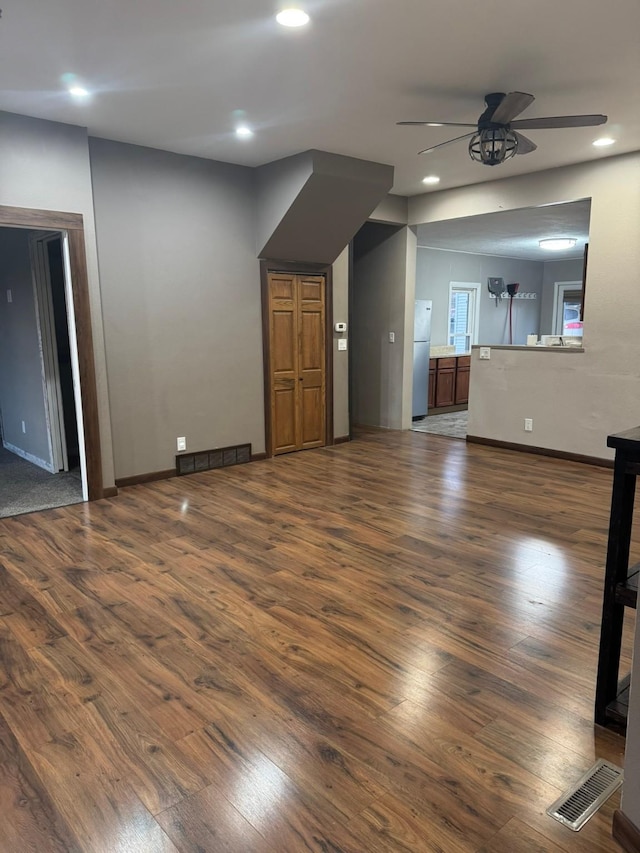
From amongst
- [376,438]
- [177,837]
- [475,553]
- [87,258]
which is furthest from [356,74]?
[376,438]

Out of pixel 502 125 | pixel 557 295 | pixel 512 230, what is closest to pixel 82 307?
pixel 502 125

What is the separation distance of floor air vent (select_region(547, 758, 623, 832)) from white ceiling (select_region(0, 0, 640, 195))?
313 centimetres

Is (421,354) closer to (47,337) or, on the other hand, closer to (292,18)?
(47,337)

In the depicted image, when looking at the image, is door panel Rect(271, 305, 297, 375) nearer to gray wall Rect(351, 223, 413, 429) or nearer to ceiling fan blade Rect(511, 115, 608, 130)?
gray wall Rect(351, 223, 413, 429)

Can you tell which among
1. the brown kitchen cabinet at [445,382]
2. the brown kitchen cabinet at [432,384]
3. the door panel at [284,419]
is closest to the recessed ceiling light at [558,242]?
the brown kitchen cabinet at [445,382]

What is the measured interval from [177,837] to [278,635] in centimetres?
108

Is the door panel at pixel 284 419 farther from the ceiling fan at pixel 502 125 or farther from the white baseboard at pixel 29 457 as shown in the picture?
the ceiling fan at pixel 502 125

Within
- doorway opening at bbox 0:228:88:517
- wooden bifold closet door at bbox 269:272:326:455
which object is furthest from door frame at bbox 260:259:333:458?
doorway opening at bbox 0:228:88:517

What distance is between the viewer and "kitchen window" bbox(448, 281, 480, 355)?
32.8ft

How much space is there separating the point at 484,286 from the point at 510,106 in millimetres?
7560

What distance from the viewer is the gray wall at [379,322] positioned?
722 centimetres

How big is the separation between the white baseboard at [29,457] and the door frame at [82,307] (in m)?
1.18

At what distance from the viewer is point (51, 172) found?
413 centimetres

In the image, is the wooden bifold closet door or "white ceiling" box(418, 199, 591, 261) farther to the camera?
"white ceiling" box(418, 199, 591, 261)
